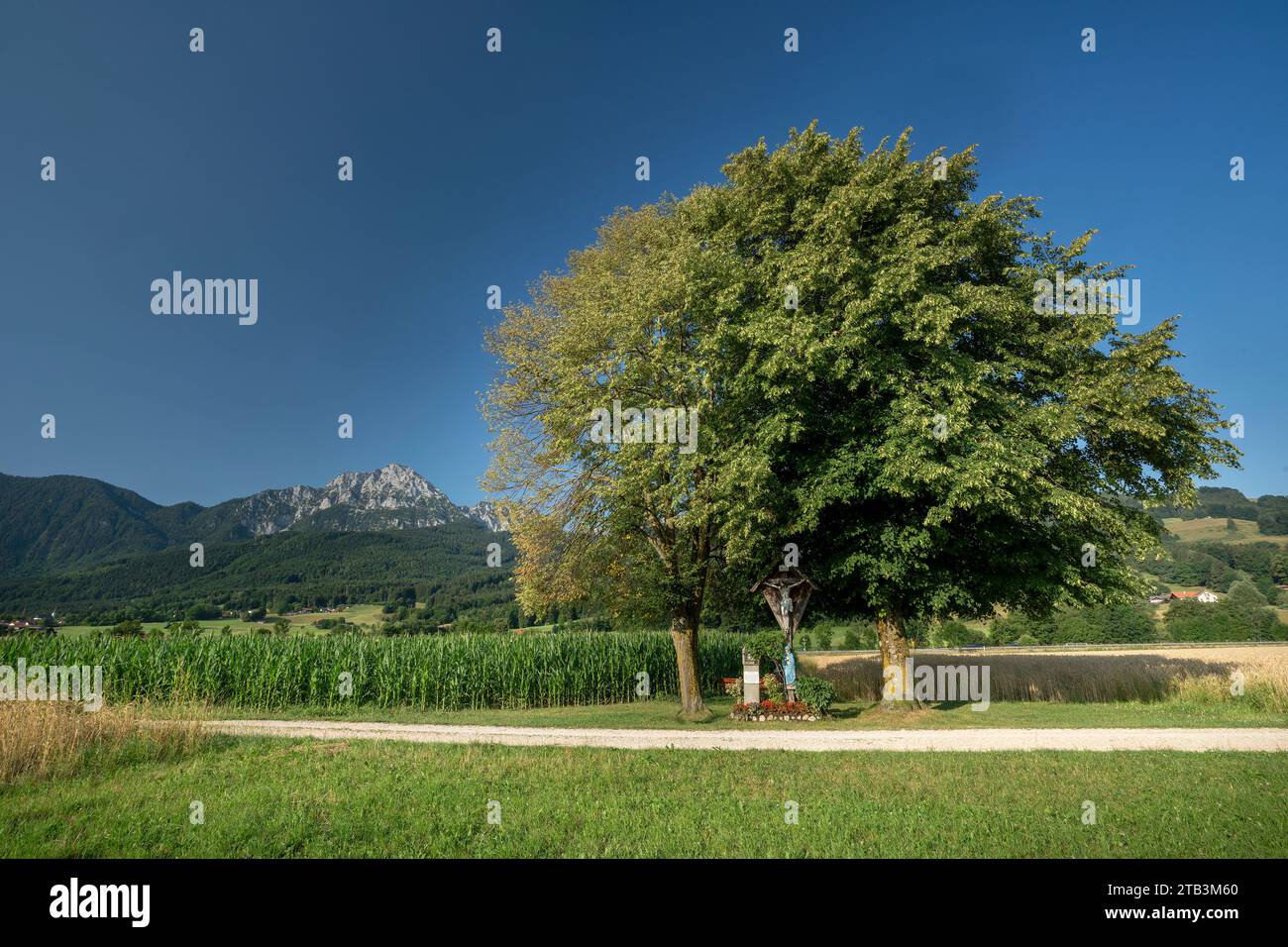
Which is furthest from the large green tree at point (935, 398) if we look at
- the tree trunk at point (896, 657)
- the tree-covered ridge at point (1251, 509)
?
the tree-covered ridge at point (1251, 509)

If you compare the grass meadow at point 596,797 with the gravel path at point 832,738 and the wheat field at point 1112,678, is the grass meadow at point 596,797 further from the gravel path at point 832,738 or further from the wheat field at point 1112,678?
the wheat field at point 1112,678

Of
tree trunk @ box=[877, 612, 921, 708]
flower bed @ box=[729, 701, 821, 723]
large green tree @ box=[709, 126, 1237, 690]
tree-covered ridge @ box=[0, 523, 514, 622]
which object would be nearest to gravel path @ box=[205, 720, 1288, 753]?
flower bed @ box=[729, 701, 821, 723]

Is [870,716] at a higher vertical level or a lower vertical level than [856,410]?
lower

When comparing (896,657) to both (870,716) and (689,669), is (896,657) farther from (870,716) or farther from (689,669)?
(689,669)

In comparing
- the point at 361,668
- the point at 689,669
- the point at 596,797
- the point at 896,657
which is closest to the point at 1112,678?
the point at 896,657

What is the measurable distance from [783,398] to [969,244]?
22.5ft

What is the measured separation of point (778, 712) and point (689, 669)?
3.01 meters

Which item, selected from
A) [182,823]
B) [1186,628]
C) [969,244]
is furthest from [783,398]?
[1186,628]

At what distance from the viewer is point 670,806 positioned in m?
7.48

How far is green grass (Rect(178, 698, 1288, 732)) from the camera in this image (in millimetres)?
14797

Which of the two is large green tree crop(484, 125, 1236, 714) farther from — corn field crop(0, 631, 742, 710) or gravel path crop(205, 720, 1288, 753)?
corn field crop(0, 631, 742, 710)

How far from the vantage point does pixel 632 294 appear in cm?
1642

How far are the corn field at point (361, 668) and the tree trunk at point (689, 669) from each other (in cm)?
689
